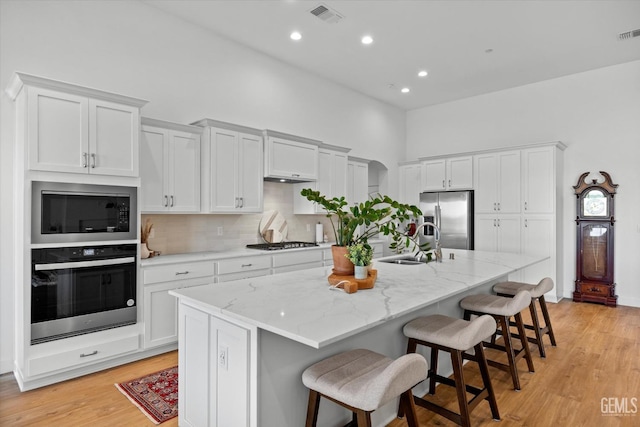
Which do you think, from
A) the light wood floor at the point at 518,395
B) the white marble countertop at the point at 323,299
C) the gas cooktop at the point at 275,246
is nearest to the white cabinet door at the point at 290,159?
the gas cooktop at the point at 275,246

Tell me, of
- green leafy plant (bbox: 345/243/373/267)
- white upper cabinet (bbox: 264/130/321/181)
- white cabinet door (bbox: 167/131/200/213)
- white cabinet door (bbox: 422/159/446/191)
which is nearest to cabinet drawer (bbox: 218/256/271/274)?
white cabinet door (bbox: 167/131/200/213)

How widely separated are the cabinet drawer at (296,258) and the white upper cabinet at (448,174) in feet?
9.37

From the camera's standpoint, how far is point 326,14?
3.98 metres

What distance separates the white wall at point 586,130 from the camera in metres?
5.22

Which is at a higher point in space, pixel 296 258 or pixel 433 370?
pixel 296 258

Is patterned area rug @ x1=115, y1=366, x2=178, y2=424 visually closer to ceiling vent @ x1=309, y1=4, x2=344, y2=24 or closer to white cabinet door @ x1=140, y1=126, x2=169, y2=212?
white cabinet door @ x1=140, y1=126, x2=169, y2=212

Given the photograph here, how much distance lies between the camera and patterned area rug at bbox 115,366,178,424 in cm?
239

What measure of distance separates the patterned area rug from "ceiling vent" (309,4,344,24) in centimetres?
372

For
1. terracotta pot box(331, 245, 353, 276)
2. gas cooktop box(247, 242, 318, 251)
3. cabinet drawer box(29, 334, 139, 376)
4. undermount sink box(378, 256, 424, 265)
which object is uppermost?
terracotta pot box(331, 245, 353, 276)

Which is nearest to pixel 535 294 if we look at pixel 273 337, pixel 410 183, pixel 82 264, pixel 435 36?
pixel 273 337

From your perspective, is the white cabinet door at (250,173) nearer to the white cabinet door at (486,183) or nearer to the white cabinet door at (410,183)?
→ the white cabinet door at (410,183)

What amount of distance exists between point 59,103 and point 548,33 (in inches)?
202

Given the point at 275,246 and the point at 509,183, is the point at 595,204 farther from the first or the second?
the point at 275,246

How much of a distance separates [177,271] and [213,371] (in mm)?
1834
